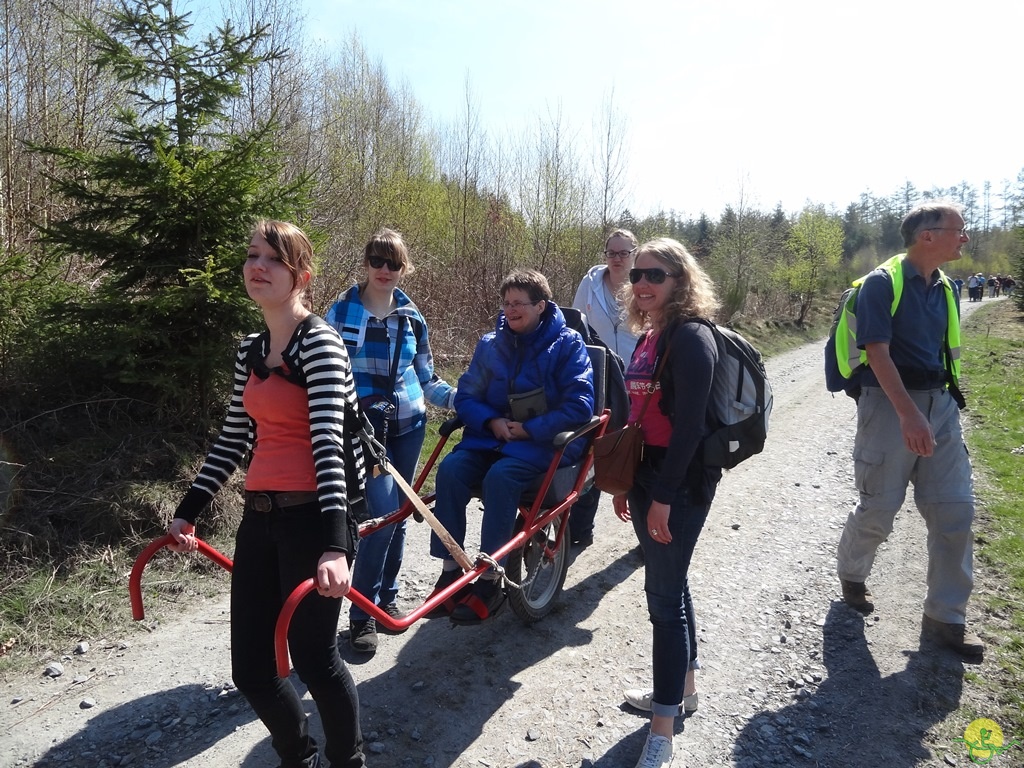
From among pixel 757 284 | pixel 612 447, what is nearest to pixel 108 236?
pixel 612 447

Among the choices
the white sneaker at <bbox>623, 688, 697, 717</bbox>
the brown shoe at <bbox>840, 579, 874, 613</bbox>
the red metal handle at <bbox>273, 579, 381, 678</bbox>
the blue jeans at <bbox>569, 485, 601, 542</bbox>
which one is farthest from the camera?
the blue jeans at <bbox>569, 485, 601, 542</bbox>

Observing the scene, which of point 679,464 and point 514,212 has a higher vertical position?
point 514,212

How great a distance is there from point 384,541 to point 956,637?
124 inches

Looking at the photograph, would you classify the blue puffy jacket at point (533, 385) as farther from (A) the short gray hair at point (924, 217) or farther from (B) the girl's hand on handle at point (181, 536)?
(A) the short gray hair at point (924, 217)

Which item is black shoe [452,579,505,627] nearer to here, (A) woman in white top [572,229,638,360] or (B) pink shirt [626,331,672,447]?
(B) pink shirt [626,331,672,447]

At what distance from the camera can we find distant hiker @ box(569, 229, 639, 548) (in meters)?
5.20

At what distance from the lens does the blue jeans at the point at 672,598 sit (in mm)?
2910

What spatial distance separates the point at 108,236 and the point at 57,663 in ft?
10.3

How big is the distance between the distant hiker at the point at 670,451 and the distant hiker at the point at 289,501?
4.11ft

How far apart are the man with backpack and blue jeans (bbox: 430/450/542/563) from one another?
1.98 metres

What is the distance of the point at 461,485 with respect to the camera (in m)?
3.72

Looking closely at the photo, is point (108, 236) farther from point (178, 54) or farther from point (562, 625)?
point (562, 625)

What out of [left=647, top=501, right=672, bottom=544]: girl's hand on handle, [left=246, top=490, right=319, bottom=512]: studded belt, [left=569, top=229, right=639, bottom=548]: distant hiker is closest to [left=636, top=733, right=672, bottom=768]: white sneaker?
[left=647, top=501, right=672, bottom=544]: girl's hand on handle

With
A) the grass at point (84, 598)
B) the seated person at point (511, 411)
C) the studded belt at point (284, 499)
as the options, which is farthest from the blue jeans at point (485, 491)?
the grass at point (84, 598)
